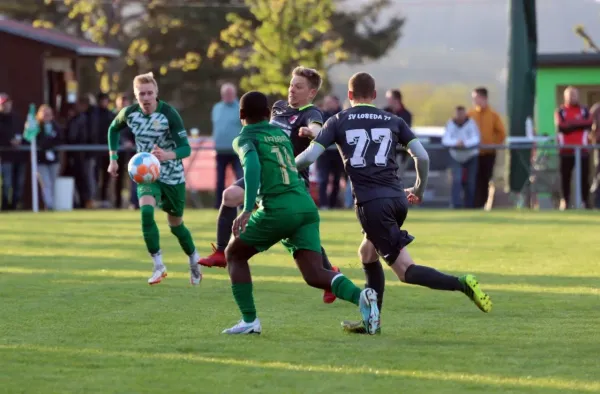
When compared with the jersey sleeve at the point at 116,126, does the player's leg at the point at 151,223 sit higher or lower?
lower

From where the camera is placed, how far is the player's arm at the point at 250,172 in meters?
8.72

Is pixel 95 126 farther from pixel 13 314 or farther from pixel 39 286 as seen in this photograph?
pixel 13 314

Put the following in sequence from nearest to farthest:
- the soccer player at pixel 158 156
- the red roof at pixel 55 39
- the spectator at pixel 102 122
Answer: the soccer player at pixel 158 156
the spectator at pixel 102 122
the red roof at pixel 55 39

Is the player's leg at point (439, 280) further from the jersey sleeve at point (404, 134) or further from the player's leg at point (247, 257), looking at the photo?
the player's leg at point (247, 257)

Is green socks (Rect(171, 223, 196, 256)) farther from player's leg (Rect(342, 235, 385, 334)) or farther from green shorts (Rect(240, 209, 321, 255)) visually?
green shorts (Rect(240, 209, 321, 255))

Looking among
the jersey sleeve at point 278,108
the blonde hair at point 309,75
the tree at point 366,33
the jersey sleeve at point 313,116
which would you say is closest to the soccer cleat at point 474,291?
the jersey sleeve at point 313,116

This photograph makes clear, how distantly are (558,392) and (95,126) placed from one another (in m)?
20.6

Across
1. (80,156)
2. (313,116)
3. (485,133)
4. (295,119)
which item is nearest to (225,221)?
(295,119)

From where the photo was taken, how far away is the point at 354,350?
8633 millimetres

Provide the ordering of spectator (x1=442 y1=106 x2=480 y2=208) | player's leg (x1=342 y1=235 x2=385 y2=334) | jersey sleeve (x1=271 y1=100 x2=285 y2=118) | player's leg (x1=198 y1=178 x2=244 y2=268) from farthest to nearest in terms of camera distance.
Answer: spectator (x1=442 y1=106 x2=480 y2=208), player's leg (x1=198 y1=178 x2=244 y2=268), jersey sleeve (x1=271 y1=100 x2=285 y2=118), player's leg (x1=342 y1=235 x2=385 y2=334)

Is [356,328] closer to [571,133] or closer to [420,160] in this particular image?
[420,160]

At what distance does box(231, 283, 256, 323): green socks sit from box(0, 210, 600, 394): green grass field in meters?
0.20

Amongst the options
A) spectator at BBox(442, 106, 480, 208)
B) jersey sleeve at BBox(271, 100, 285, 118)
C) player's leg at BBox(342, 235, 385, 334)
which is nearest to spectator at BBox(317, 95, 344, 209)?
spectator at BBox(442, 106, 480, 208)

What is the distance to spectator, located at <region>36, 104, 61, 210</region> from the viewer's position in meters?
26.5
